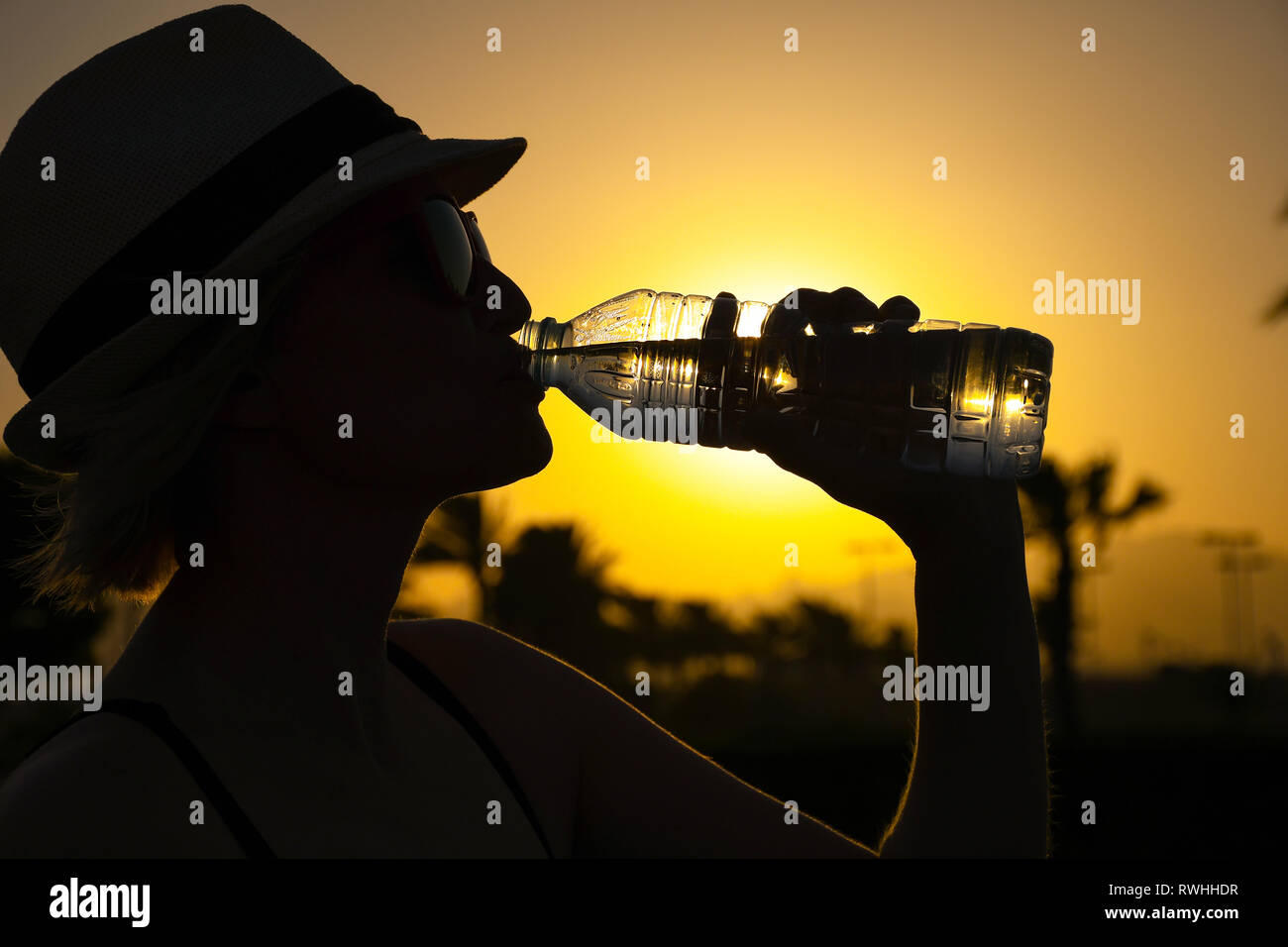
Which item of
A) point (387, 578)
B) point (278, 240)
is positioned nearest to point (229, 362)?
point (278, 240)

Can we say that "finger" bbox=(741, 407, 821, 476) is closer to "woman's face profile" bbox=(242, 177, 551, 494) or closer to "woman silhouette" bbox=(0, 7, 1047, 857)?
"woman silhouette" bbox=(0, 7, 1047, 857)

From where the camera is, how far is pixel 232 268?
76.2 inches

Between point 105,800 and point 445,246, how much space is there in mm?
1175

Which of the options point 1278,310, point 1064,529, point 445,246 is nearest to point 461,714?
point 445,246

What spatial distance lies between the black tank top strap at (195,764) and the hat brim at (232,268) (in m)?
0.56

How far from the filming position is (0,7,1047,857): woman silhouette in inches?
77.1

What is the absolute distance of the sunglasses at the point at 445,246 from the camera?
2168 millimetres

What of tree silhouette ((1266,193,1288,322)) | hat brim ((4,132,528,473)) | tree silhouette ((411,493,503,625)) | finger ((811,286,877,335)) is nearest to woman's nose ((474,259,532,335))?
hat brim ((4,132,528,473))

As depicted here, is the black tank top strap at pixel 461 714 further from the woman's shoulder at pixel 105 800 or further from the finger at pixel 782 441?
the finger at pixel 782 441

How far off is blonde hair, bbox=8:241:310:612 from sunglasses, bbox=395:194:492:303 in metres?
0.23

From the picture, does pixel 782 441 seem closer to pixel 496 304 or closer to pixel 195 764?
pixel 496 304

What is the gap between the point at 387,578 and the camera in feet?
7.36
